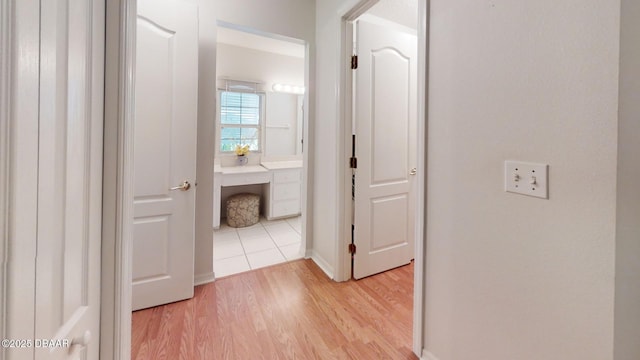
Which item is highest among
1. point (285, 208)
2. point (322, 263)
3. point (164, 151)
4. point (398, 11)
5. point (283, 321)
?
point (398, 11)

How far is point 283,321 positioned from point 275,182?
229 cm

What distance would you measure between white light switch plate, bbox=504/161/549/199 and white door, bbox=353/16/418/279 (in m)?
1.22

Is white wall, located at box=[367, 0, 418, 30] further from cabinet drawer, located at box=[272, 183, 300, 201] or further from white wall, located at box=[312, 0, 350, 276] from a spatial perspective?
cabinet drawer, located at box=[272, 183, 300, 201]

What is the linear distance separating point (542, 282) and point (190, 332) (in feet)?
5.88

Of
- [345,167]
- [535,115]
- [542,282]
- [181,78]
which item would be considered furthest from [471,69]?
[181,78]

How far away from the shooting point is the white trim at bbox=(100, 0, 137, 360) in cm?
60

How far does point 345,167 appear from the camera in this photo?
2.15 m

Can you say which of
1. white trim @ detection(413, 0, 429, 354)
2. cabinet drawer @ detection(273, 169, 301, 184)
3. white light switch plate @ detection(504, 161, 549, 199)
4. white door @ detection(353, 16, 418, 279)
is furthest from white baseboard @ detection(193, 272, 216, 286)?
white light switch plate @ detection(504, 161, 549, 199)

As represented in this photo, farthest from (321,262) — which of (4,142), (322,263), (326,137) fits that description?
(4,142)

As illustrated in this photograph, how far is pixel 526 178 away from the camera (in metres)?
0.95

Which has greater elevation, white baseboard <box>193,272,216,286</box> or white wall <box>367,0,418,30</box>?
white wall <box>367,0,418,30</box>

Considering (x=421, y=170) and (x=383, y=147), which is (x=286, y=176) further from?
(x=421, y=170)

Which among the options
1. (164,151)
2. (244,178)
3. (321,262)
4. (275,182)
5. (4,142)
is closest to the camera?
(4,142)

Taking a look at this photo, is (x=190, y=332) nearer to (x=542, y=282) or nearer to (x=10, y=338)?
(x=10, y=338)
